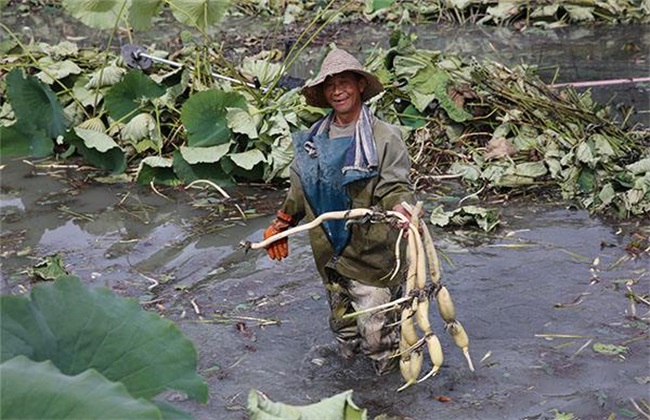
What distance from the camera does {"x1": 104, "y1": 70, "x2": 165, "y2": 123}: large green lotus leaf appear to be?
666 cm

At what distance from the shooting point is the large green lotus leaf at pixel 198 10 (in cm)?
628

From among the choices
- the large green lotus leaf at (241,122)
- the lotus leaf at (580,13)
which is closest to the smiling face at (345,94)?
the large green lotus leaf at (241,122)

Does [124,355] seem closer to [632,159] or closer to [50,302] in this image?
[50,302]

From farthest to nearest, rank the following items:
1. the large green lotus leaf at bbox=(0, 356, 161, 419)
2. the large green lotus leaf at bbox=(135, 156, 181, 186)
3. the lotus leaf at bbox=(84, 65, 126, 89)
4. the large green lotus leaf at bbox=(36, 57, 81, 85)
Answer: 1. the large green lotus leaf at bbox=(36, 57, 81, 85)
2. the lotus leaf at bbox=(84, 65, 126, 89)
3. the large green lotus leaf at bbox=(135, 156, 181, 186)
4. the large green lotus leaf at bbox=(0, 356, 161, 419)

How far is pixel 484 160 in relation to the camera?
623cm

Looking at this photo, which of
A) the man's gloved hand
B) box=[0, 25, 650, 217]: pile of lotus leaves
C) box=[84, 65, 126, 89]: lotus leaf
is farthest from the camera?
box=[84, 65, 126, 89]: lotus leaf

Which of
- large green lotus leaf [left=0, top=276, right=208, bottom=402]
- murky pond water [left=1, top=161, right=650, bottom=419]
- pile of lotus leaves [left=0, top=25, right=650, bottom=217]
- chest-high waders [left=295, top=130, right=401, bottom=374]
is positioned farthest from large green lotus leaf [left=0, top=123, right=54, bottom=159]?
large green lotus leaf [left=0, top=276, right=208, bottom=402]

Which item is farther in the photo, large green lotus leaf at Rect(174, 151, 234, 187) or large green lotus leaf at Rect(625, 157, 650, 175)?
large green lotus leaf at Rect(174, 151, 234, 187)

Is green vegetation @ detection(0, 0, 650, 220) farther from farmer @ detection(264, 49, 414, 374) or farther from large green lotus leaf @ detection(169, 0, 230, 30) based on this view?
farmer @ detection(264, 49, 414, 374)

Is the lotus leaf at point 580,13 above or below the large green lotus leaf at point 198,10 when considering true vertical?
below

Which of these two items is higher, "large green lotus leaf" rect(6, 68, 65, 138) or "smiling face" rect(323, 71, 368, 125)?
"smiling face" rect(323, 71, 368, 125)

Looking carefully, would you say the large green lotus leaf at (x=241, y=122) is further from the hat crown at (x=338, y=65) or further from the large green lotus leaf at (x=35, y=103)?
the hat crown at (x=338, y=65)

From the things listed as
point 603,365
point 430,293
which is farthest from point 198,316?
point 603,365

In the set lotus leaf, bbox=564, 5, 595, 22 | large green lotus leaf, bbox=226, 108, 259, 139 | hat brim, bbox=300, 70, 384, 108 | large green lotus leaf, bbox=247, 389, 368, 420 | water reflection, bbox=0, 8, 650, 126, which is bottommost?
water reflection, bbox=0, 8, 650, 126
